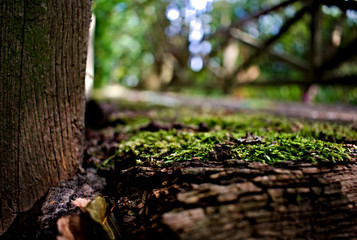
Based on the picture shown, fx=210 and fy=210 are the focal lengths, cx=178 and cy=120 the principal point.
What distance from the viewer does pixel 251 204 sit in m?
0.83

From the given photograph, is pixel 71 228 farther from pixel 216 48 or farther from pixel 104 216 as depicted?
pixel 216 48

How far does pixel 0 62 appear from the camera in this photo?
41.7 inches

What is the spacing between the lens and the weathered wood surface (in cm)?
78

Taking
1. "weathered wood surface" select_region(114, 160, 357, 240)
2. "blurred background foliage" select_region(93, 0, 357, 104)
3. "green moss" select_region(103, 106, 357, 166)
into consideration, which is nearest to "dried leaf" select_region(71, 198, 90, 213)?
"weathered wood surface" select_region(114, 160, 357, 240)

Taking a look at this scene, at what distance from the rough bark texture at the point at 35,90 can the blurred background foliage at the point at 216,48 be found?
2.39m

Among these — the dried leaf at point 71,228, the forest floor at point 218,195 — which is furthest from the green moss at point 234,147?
the dried leaf at point 71,228

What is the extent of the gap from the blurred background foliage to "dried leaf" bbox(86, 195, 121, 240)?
3.12 metres

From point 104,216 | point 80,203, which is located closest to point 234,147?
point 104,216

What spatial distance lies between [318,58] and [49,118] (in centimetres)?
535

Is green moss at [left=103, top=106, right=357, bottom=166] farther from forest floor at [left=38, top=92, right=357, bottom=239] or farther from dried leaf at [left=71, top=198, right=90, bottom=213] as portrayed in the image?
dried leaf at [left=71, top=198, right=90, bottom=213]

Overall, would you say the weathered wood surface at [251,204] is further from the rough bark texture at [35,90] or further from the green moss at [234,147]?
the rough bark texture at [35,90]

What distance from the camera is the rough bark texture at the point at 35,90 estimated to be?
1.07 meters

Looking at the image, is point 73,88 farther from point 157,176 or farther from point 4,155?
point 157,176

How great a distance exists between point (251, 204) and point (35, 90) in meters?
1.20
